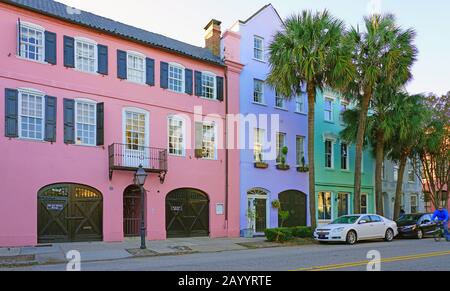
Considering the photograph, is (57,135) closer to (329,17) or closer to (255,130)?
(255,130)

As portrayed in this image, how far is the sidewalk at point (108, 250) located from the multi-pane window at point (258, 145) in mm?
6392

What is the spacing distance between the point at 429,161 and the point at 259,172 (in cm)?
1345

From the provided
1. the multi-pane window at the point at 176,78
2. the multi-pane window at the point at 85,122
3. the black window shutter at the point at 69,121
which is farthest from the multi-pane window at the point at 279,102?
the black window shutter at the point at 69,121

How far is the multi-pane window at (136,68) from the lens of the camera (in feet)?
75.7

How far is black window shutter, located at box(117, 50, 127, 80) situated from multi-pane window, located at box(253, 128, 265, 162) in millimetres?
8602

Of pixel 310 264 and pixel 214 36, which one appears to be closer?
pixel 310 264

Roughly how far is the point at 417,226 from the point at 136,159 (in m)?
14.8

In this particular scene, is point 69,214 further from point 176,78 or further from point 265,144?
point 265,144

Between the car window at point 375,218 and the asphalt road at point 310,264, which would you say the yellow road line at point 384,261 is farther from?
the car window at point 375,218

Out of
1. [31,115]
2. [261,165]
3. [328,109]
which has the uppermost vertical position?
[328,109]

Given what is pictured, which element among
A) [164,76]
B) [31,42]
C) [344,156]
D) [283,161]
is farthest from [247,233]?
[31,42]

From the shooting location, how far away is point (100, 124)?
21.5 meters

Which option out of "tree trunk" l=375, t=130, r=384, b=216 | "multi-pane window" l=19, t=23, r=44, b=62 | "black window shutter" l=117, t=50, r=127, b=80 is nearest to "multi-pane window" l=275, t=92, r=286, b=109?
"tree trunk" l=375, t=130, r=384, b=216

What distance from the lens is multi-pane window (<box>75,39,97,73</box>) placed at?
21.3 meters
